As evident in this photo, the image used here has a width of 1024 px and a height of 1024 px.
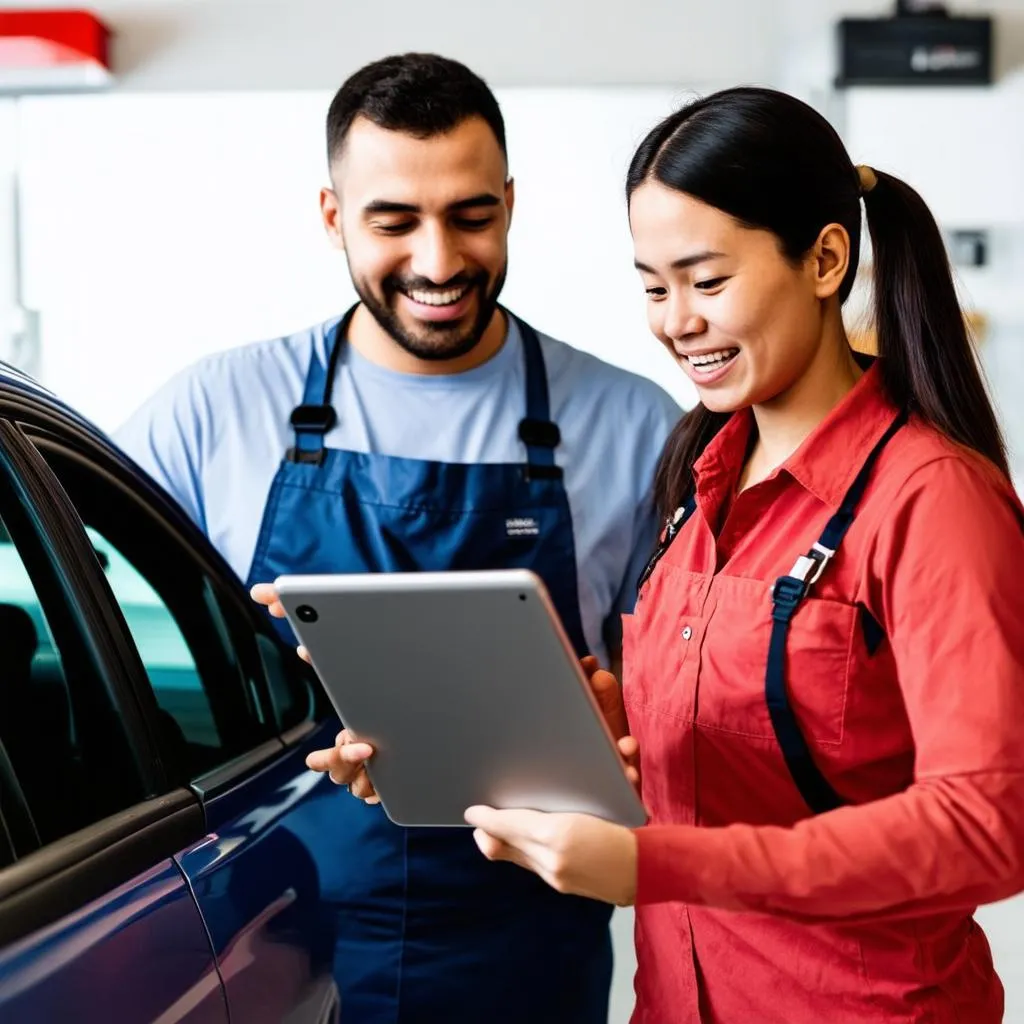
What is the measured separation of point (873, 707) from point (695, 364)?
1.21 ft

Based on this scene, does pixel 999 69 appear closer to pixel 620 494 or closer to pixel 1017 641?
pixel 620 494

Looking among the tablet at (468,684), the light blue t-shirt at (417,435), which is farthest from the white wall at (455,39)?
the tablet at (468,684)

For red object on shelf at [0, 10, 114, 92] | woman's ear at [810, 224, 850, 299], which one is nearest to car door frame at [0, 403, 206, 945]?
woman's ear at [810, 224, 850, 299]

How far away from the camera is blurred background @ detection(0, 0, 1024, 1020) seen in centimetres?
508

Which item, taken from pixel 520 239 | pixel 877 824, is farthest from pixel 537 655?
pixel 520 239

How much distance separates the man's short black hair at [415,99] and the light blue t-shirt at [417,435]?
1.10 feet

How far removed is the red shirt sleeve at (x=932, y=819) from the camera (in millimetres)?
1120

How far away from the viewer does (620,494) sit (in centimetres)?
208

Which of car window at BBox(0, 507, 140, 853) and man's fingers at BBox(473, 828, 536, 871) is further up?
car window at BBox(0, 507, 140, 853)

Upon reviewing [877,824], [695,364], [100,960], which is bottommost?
[100,960]

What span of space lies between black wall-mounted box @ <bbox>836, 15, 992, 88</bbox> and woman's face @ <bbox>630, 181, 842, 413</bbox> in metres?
3.70

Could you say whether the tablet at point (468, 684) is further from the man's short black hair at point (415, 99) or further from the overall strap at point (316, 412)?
the man's short black hair at point (415, 99)

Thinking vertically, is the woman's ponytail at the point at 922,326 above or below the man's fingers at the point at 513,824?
above

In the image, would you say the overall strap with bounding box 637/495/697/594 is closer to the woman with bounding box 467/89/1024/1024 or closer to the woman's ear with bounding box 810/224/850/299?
the woman with bounding box 467/89/1024/1024
